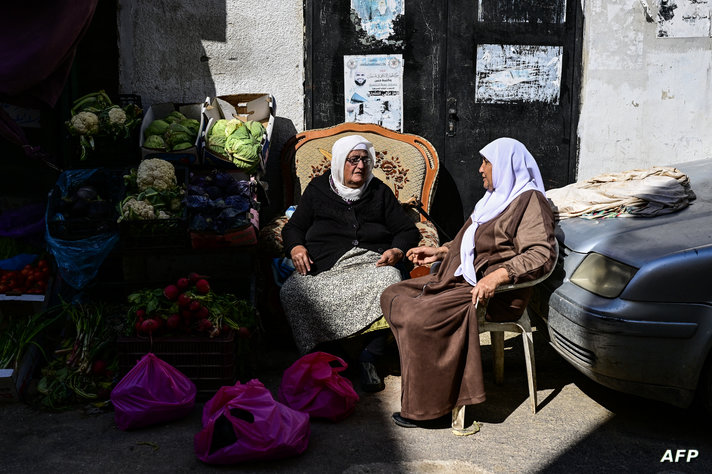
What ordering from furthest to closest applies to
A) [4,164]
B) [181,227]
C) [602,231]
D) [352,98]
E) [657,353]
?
1. [352,98]
2. [4,164]
3. [181,227]
4. [602,231]
5. [657,353]

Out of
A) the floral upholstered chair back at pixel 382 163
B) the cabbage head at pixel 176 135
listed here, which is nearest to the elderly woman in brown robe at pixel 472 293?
the floral upholstered chair back at pixel 382 163

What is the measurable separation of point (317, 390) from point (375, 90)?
3061mm

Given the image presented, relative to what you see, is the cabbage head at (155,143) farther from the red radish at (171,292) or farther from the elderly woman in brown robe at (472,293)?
the elderly woman in brown robe at (472,293)

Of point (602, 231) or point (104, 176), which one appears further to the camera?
point (104, 176)

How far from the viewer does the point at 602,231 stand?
13.2 ft

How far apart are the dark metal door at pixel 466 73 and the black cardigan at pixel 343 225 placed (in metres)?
1.39

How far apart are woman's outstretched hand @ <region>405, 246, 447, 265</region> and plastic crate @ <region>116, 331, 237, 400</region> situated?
48.7 inches

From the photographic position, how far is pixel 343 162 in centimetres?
477

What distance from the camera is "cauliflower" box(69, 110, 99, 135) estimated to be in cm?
489

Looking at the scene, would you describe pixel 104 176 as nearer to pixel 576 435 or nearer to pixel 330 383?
pixel 330 383

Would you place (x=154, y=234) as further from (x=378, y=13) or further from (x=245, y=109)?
(x=378, y=13)

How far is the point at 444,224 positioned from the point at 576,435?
9.28 ft

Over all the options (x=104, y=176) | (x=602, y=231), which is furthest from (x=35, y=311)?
(x=602, y=231)

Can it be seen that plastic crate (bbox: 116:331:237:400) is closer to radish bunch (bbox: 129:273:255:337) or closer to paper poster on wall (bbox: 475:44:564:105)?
radish bunch (bbox: 129:273:255:337)
